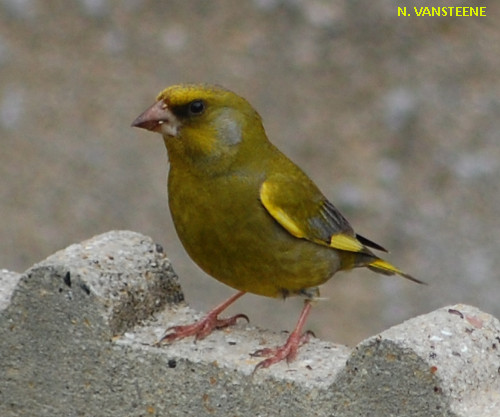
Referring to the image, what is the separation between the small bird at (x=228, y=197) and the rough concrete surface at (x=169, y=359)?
12 centimetres

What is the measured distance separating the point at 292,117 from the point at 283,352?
4.79 metres

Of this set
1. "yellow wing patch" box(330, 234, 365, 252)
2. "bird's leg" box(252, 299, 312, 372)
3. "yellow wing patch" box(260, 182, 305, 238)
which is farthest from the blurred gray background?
"bird's leg" box(252, 299, 312, 372)

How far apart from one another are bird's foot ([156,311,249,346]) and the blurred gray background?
12.9 feet

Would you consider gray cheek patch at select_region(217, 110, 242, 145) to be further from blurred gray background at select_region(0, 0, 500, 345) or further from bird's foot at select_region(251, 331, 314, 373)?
blurred gray background at select_region(0, 0, 500, 345)

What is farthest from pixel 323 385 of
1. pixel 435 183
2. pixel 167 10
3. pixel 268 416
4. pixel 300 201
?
pixel 167 10

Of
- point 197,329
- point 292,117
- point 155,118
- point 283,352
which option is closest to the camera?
point 283,352

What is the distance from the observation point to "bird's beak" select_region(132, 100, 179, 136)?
3182 millimetres

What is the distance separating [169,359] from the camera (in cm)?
292

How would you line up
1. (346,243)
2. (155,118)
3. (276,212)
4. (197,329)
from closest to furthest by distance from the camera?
(197,329) → (155,118) → (276,212) → (346,243)

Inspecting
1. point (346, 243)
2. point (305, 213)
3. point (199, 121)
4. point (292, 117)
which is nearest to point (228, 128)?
point (199, 121)

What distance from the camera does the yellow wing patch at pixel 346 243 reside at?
3553mm

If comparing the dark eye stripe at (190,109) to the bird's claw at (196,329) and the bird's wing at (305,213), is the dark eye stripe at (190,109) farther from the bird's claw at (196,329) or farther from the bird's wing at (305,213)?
the bird's claw at (196,329)

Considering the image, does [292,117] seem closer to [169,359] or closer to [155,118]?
[155,118]

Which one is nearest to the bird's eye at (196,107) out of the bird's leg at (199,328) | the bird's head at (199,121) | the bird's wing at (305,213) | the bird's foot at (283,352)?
the bird's head at (199,121)
